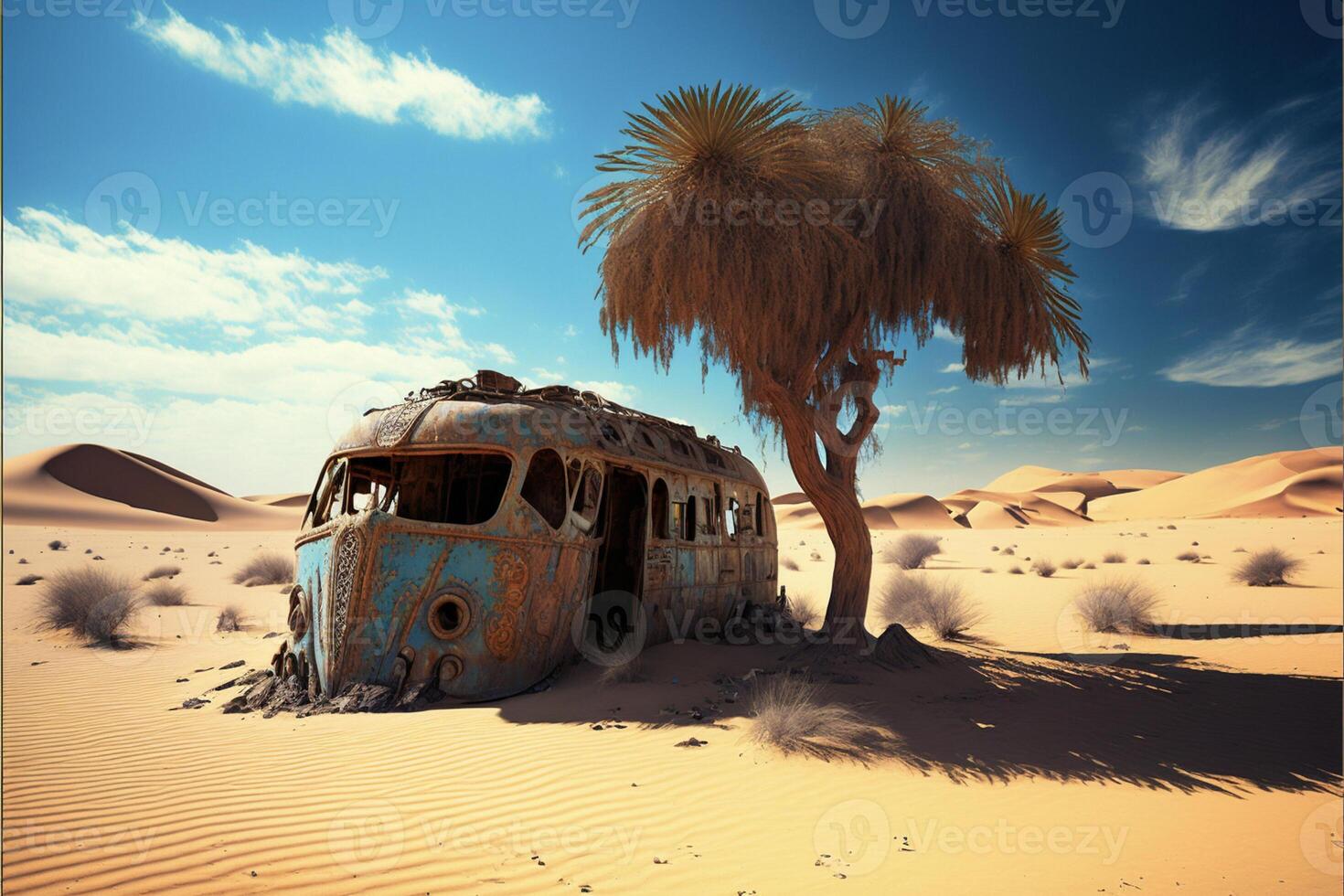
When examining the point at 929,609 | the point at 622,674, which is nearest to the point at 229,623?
the point at 622,674

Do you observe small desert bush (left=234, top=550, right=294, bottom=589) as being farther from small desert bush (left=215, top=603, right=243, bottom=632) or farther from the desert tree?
the desert tree

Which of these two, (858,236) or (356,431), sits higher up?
(858,236)

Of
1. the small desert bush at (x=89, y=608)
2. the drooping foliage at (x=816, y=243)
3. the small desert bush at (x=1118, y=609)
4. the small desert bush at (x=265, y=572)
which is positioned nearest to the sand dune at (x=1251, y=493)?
the small desert bush at (x=1118, y=609)

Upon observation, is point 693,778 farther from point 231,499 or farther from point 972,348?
point 231,499

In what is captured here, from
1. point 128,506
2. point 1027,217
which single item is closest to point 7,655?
point 1027,217

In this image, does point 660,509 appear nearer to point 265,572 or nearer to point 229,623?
point 229,623

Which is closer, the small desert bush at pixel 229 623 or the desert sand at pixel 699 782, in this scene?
the desert sand at pixel 699 782

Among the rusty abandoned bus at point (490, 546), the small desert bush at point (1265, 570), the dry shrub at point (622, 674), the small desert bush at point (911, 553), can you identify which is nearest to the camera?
the rusty abandoned bus at point (490, 546)

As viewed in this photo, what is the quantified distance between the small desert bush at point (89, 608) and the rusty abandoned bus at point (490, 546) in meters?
7.21

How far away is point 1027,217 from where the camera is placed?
11484 millimetres

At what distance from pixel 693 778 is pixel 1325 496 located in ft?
220

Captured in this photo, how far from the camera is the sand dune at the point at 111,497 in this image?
152 ft

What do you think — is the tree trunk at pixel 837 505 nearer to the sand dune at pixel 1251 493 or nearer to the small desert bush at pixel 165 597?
the small desert bush at pixel 165 597

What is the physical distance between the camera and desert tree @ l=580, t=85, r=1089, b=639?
32.3 ft
